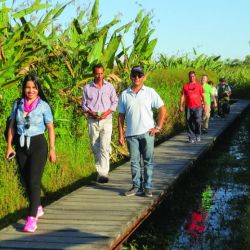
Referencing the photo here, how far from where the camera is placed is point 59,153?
9031 mm

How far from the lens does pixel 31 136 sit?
580cm

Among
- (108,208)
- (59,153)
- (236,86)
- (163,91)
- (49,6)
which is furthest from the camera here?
(236,86)

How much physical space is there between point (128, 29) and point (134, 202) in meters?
5.14

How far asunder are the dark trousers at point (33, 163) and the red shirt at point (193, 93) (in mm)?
7099

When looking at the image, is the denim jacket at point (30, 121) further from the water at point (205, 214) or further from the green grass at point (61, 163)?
the water at point (205, 214)

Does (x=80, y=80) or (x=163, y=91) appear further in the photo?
(x=163, y=91)

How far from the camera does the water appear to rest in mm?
6738

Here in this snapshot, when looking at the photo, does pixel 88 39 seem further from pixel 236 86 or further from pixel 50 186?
pixel 236 86

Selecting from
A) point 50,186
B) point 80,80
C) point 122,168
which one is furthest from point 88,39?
point 50,186

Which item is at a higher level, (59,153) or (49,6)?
(49,6)

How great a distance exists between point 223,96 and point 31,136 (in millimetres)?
16779

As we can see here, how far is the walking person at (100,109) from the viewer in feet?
26.5

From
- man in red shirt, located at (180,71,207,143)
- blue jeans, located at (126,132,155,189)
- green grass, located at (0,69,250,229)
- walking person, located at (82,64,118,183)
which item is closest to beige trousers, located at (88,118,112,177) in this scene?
walking person, located at (82,64,118,183)

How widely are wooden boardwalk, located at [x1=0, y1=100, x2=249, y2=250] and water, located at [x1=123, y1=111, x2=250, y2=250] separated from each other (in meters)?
0.38
